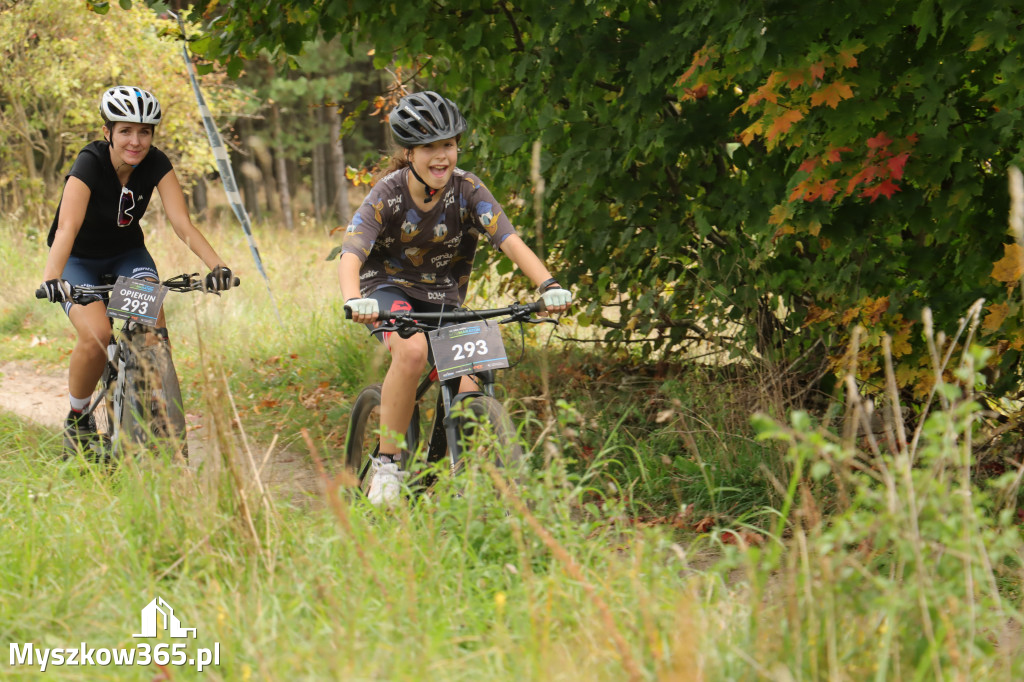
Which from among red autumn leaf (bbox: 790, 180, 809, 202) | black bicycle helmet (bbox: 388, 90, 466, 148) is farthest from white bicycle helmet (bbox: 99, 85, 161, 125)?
red autumn leaf (bbox: 790, 180, 809, 202)

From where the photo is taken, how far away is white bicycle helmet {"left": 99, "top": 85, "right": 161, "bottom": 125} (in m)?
5.10

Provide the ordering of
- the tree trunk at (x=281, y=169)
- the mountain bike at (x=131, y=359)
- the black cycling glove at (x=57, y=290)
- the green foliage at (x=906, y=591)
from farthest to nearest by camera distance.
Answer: the tree trunk at (x=281, y=169) → the mountain bike at (x=131, y=359) → the black cycling glove at (x=57, y=290) → the green foliage at (x=906, y=591)

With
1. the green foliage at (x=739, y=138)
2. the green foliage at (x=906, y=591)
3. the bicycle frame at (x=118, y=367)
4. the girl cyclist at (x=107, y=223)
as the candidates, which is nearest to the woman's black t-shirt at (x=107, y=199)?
the girl cyclist at (x=107, y=223)

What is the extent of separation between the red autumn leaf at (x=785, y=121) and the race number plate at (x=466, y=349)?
1481 millimetres

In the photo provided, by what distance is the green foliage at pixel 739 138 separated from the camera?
4.22 meters

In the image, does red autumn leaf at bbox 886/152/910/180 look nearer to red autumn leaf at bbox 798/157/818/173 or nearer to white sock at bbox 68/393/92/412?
red autumn leaf at bbox 798/157/818/173

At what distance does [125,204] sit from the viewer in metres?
5.34

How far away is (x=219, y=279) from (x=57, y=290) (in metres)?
0.77

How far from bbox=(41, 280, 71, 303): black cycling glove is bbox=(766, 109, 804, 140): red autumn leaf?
11.1 ft

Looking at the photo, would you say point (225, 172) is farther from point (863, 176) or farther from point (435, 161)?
point (863, 176)

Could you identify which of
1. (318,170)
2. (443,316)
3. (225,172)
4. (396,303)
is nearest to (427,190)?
(396,303)

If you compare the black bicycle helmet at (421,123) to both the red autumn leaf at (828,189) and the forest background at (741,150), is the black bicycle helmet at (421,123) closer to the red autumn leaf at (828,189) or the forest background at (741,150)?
the forest background at (741,150)

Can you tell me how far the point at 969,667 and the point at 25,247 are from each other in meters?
14.0

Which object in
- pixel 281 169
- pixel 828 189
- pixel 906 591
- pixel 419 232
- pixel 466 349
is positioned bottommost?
pixel 906 591
